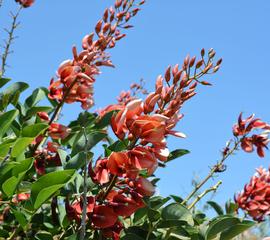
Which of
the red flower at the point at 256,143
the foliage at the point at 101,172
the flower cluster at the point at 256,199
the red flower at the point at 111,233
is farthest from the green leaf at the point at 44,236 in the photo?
the red flower at the point at 256,143

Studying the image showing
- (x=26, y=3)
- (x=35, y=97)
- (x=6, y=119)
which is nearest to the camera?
(x=6, y=119)

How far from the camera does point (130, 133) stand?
1.04m

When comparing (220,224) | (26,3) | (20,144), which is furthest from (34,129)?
(26,3)

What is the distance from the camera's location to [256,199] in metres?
1.64

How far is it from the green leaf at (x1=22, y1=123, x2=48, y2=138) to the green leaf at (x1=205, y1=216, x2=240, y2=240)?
0.51m

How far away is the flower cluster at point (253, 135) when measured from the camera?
1.88 metres

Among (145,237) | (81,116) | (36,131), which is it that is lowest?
(145,237)

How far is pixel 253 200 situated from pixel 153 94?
78 centimetres

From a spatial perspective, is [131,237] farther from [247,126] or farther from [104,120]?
[247,126]

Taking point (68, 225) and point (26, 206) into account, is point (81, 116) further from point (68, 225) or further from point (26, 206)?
point (26, 206)

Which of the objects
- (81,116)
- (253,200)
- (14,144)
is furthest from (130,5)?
(14,144)

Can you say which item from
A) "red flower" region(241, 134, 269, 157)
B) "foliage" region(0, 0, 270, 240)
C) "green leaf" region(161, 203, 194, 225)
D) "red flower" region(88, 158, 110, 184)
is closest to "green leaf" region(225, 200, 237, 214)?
"foliage" region(0, 0, 270, 240)

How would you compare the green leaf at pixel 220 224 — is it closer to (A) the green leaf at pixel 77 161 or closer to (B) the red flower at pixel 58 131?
(A) the green leaf at pixel 77 161

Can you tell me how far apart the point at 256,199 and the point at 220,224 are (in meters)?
0.57
